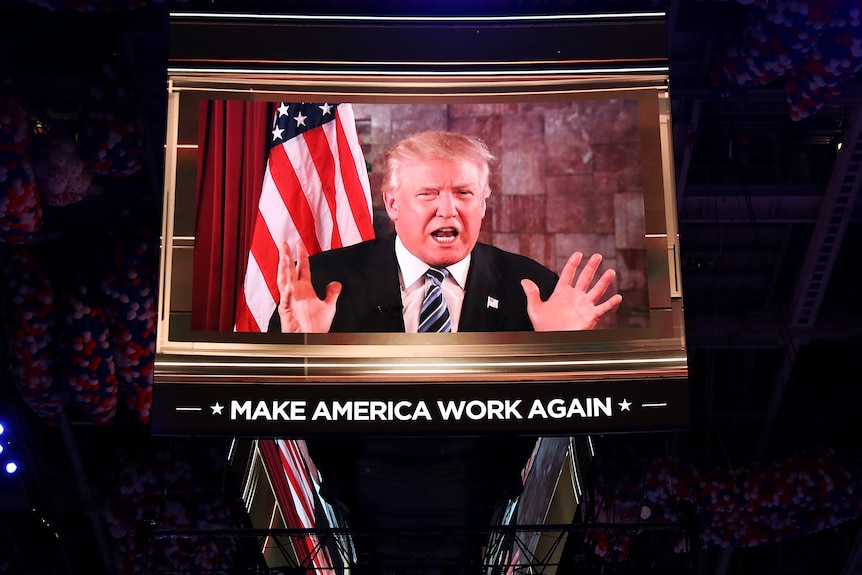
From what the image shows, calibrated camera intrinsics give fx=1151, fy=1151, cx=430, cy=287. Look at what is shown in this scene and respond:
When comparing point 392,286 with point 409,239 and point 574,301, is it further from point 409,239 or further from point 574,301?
point 574,301

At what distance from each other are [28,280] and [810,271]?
298 inches

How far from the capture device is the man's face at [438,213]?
30.8 feet

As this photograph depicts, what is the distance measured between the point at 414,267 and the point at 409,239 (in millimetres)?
234

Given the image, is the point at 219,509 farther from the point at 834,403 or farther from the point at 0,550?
the point at 834,403

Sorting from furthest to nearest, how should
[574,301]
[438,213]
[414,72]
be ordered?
1. [414,72]
2. [438,213]
3. [574,301]

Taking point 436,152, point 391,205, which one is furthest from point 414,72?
point 391,205

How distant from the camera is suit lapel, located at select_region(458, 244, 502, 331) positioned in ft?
30.2

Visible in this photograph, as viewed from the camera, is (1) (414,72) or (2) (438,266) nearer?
(2) (438,266)

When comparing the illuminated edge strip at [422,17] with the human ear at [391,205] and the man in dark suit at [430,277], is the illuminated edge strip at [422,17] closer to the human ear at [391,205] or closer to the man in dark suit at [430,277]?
the man in dark suit at [430,277]

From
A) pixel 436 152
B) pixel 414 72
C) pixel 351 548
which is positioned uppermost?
pixel 414 72

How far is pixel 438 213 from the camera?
941 centimetres

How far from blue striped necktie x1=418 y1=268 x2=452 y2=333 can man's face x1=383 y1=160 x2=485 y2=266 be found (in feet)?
0.32

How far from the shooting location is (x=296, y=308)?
30.2 feet

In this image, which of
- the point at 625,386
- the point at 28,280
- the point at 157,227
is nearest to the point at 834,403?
the point at 625,386
